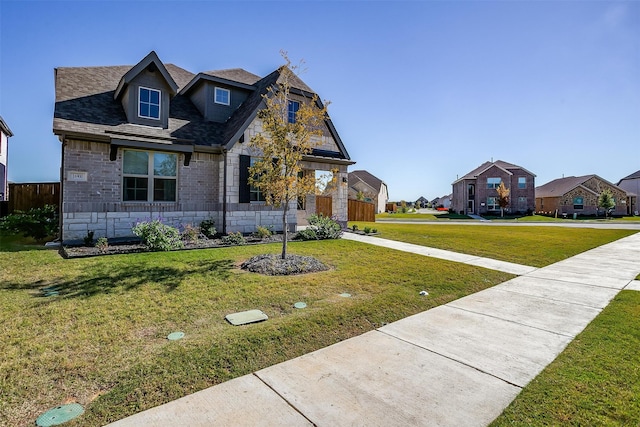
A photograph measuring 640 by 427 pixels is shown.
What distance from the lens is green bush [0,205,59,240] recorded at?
10.9 m

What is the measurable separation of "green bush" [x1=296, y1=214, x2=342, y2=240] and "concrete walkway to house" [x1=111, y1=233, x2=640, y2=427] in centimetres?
808

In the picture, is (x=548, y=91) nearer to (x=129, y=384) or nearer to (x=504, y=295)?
(x=504, y=295)

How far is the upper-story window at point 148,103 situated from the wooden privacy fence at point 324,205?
10.9 metres

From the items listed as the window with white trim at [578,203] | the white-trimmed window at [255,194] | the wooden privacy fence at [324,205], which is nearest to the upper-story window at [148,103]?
the white-trimmed window at [255,194]

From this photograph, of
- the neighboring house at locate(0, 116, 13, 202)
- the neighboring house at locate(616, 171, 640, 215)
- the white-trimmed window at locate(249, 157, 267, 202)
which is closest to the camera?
the white-trimmed window at locate(249, 157, 267, 202)

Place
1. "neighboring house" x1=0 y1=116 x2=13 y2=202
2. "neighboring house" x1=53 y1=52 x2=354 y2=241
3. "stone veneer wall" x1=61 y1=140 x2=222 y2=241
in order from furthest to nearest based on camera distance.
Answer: "neighboring house" x1=0 y1=116 x2=13 y2=202, "neighboring house" x1=53 y1=52 x2=354 y2=241, "stone veneer wall" x1=61 y1=140 x2=222 y2=241

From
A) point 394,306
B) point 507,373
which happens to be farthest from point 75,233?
point 507,373

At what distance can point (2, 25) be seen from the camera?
33.3 ft

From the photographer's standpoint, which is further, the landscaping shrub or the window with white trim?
the window with white trim

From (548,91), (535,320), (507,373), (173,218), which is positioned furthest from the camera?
(548,91)

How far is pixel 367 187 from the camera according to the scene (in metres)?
56.1

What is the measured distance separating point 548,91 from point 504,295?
13.7m

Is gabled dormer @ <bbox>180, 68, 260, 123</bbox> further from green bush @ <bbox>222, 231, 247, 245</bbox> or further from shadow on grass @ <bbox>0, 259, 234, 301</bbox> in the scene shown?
shadow on grass @ <bbox>0, 259, 234, 301</bbox>

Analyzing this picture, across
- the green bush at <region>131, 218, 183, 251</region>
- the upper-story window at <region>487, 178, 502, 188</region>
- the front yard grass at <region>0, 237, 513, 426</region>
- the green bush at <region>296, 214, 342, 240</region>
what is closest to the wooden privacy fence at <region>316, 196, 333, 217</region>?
the green bush at <region>296, 214, 342, 240</region>
